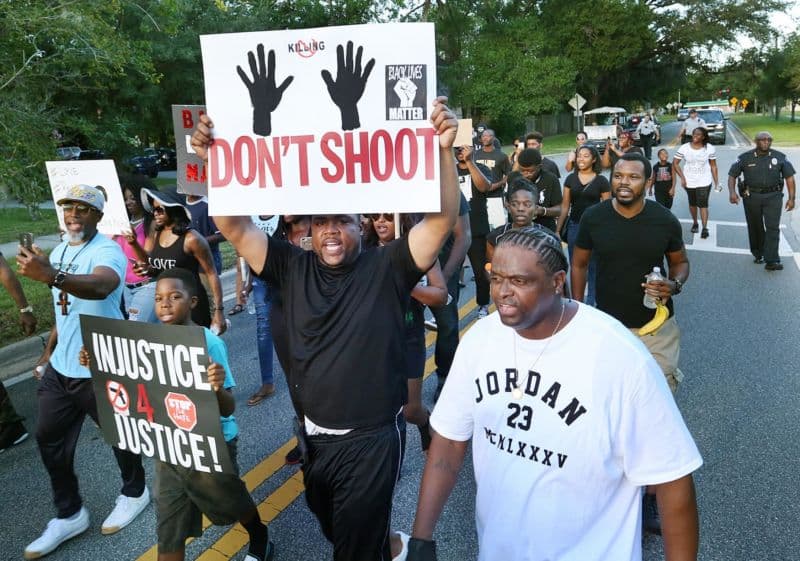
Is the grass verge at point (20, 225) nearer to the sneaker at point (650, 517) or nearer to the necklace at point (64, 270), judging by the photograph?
the necklace at point (64, 270)

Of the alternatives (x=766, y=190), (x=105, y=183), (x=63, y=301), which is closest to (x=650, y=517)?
(x=63, y=301)

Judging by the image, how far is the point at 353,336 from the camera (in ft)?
8.29

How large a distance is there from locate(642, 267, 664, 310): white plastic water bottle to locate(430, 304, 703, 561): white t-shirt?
1804mm

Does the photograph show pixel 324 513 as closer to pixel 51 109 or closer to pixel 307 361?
pixel 307 361

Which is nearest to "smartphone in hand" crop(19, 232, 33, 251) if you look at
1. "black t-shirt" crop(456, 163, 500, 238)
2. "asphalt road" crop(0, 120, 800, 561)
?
Answer: "asphalt road" crop(0, 120, 800, 561)

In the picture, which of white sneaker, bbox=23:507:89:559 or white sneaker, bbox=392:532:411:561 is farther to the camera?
white sneaker, bbox=23:507:89:559

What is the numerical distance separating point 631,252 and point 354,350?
86.4 inches

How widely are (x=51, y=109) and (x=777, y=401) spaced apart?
791 centimetres

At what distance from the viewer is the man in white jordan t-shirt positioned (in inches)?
70.8

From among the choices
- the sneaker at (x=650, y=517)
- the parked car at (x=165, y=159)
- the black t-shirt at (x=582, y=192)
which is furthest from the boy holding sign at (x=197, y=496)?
the parked car at (x=165, y=159)

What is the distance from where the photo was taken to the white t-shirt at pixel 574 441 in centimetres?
180

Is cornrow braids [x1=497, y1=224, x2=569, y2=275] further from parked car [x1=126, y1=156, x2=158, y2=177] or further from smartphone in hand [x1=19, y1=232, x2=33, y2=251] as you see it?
parked car [x1=126, y1=156, x2=158, y2=177]

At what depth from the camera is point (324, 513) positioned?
9.11ft

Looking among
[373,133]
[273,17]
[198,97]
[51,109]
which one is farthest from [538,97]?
[373,133]
